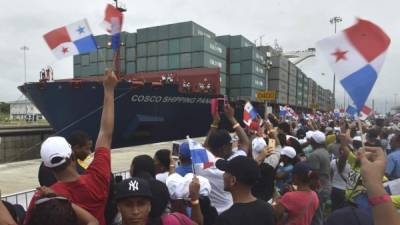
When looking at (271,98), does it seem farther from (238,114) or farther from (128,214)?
(238,114)

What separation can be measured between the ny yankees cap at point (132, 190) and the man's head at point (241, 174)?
26.4 inches

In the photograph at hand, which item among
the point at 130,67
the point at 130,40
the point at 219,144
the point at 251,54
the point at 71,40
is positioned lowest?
the point at 219,144

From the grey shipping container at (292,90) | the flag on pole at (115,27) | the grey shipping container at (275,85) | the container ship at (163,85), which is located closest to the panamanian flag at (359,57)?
the flag on pole at (115,27)

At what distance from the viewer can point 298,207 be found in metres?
3.38

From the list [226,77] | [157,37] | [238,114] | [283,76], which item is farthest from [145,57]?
[283,76]

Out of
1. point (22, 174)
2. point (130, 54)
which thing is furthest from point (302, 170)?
point (130, 54)

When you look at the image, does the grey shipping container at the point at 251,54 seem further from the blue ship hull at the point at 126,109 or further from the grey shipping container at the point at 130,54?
the blue ship hull at the point at 126,109

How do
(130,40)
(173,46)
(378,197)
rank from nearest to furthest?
1. (378,197)
2. (173,46)
3. (130,40)

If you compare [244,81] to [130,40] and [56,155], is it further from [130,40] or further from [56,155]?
[56,155]

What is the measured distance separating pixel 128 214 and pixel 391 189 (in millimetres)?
1595

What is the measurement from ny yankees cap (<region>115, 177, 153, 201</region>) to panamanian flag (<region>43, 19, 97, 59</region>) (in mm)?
2146

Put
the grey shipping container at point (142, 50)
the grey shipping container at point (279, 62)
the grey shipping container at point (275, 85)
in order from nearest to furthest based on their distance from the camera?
1. the grey shipping container at point (142, 50)
2. the grey shipping container at point (275, 85)
3. the grey shipping container at point (279, 62)

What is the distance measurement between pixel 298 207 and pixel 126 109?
59.7 feet

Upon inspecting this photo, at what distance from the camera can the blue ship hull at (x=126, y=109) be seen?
1931 cm
